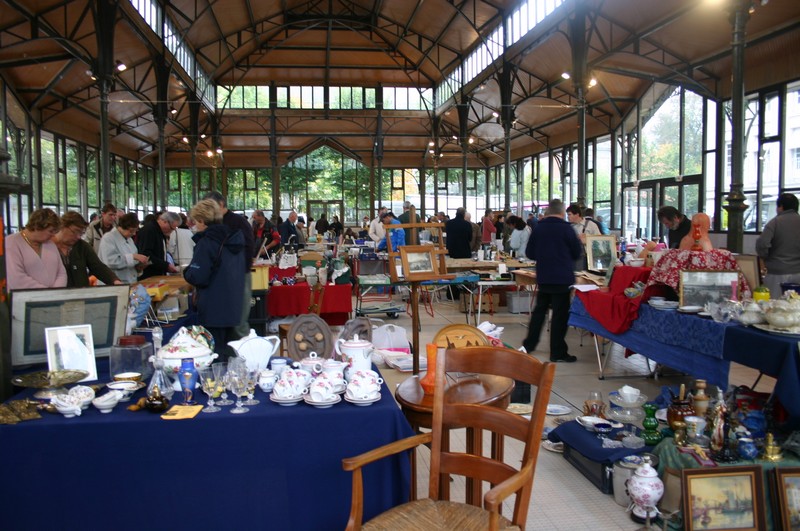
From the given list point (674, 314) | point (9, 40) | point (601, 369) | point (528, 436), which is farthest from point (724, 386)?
point (9, 40)

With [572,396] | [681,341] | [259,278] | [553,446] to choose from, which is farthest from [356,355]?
[259,278]

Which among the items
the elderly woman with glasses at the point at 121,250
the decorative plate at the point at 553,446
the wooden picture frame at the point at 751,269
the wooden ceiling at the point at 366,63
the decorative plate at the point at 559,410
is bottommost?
the decorative plate at the point at 553,446

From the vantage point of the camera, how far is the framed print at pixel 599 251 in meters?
6.94

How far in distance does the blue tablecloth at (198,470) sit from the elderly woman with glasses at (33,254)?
1.56 meters

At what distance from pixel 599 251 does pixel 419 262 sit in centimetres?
353

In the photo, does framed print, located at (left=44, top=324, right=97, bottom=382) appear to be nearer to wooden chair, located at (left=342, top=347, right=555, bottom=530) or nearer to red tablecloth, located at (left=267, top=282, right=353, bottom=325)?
wooden chair, located at (left=342, top=347, right=555, bottom=530)

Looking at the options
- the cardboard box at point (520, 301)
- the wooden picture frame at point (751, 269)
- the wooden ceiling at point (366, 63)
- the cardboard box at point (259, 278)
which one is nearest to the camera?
the wooden picture frame at point (751, 269)

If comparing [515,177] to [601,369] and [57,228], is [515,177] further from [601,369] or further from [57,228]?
[57,228]

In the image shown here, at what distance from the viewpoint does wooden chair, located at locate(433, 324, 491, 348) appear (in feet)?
9.83

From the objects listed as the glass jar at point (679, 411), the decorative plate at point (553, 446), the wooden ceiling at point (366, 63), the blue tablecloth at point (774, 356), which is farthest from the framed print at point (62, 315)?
the wooden ceiling at point (366, 63)

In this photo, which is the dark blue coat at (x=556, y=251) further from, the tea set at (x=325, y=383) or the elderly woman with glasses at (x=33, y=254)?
the elderly woman with glasses at (x=33, y=254)

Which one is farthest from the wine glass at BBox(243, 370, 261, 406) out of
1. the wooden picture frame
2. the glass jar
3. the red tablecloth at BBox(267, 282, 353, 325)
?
the red tablecloth at BBox(267, 282, 353, 325)

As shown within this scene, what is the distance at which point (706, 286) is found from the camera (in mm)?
4016

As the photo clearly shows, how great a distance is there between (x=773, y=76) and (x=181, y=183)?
20.9 metres
